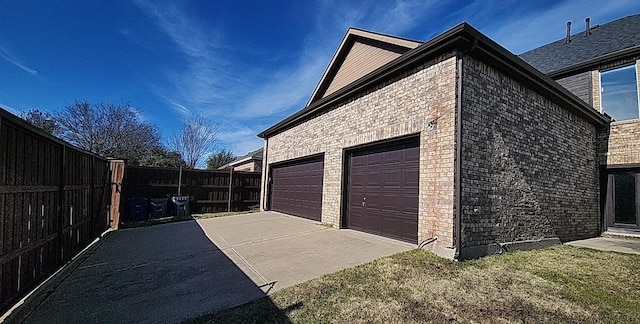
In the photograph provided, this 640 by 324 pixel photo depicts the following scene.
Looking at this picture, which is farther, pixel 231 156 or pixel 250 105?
pixel 231 156

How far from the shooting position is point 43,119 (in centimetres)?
2162

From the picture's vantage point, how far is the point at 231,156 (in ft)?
100

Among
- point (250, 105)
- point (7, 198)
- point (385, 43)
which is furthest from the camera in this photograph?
point (250, 105)

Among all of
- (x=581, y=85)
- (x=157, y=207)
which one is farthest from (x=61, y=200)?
(x=581, y=85)

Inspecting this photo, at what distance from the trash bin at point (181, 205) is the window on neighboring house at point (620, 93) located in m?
15.6

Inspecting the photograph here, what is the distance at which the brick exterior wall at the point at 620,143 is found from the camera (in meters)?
8.91

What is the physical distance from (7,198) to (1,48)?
15631 millimetres

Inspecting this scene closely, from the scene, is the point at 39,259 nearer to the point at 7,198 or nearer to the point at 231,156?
the point at 7,198

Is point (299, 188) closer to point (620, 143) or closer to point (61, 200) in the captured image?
point (61, 200)

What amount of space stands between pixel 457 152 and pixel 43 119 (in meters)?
28.7

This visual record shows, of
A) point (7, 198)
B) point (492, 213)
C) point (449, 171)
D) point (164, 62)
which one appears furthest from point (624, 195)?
point (164, 62)

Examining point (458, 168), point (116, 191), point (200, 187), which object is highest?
point (458, 168)

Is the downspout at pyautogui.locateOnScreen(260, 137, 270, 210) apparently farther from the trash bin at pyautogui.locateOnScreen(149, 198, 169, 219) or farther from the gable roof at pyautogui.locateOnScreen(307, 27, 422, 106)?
the trash bin at pyautogui.locateOnScreen(149, 198, 169, 219)

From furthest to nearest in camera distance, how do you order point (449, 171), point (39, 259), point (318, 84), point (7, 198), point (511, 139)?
point (318, 84) < point (511, 139) < point (449, 171) < point (39, 259) < point (7, 198)
